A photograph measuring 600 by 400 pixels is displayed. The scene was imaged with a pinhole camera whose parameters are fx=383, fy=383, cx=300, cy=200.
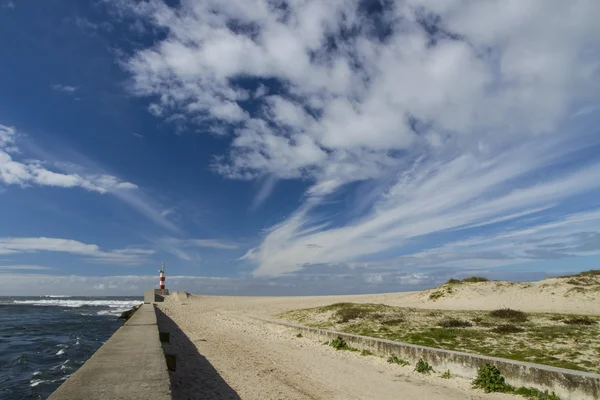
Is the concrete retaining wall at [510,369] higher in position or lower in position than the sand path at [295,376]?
higher

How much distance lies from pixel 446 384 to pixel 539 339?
6.01 meters

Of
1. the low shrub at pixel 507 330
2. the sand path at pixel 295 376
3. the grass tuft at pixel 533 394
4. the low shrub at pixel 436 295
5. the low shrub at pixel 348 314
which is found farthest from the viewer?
the low shrub at pixel 436 295

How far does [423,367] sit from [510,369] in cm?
263

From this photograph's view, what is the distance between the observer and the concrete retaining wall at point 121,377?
5.88m

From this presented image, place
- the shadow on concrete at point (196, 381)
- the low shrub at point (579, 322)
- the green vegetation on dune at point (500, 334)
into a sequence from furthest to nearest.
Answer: the low shrub at point (579, 322) < the green vegetation on dune at point (500, 334) < the shadow on concrete at point (196, 381)

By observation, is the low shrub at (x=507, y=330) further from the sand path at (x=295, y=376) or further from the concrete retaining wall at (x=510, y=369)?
the sand path at (x=295, y=376)

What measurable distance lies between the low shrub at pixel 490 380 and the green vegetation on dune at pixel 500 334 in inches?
61.0

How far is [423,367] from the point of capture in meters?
11.4

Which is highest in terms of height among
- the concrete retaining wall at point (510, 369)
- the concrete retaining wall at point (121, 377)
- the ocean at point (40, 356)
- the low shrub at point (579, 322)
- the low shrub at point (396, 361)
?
the concrete retaining wall at point (121, 377)

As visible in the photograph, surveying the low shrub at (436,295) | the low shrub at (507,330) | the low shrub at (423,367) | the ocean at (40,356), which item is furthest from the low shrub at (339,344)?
the low shrub at (436,295)

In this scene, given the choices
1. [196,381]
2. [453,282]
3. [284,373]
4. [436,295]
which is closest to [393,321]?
[284,373]

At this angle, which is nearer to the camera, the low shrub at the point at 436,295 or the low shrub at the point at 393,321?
the low shrub at the point at 393,321

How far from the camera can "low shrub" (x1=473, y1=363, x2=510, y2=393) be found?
9328mm

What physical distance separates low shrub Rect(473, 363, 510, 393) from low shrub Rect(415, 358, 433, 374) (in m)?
1.64
